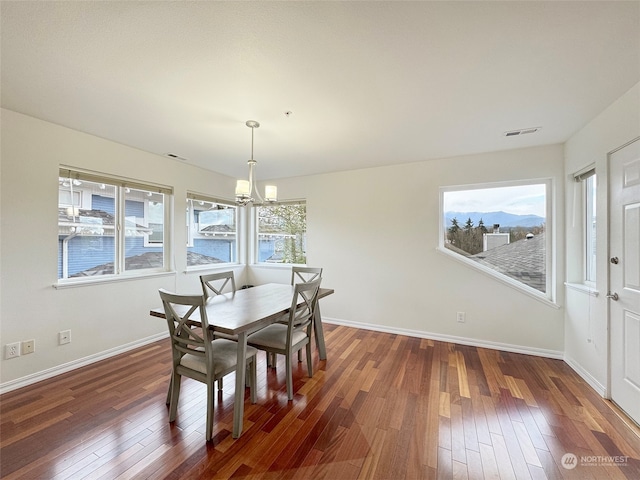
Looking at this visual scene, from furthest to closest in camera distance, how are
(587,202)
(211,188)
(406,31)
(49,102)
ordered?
(211,188) < (587,202) < (49,102) < (406,31)

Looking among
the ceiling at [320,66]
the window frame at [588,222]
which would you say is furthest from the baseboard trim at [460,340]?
the ceiling at [320,66]

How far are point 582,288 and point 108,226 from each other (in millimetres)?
5101

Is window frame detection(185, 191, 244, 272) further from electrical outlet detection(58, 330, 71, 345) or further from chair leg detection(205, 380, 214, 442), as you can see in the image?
chair leg detection(205, 380, 214, 442)

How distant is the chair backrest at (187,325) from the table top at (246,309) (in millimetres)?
67

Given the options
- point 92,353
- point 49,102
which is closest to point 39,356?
Answer: point 92,353

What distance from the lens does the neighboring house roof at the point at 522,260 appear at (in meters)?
3.11

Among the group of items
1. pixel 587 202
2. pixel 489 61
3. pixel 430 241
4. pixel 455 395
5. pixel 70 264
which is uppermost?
pixel 489 61

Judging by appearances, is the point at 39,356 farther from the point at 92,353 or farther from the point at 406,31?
the point at 406,31

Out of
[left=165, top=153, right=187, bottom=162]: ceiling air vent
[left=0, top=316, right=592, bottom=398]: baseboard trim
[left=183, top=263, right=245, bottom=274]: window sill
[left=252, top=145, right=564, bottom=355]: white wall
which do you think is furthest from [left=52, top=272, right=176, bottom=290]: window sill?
[left=252, top=145, right=564, bottom=355]: white wall

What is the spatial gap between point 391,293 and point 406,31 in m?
3.12

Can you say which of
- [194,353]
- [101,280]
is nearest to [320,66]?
[194,353]

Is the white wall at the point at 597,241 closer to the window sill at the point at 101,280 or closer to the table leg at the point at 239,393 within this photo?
the table leg at the point at 239,393

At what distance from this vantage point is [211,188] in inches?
Result: 167

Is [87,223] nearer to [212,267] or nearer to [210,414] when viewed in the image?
[212,267]
